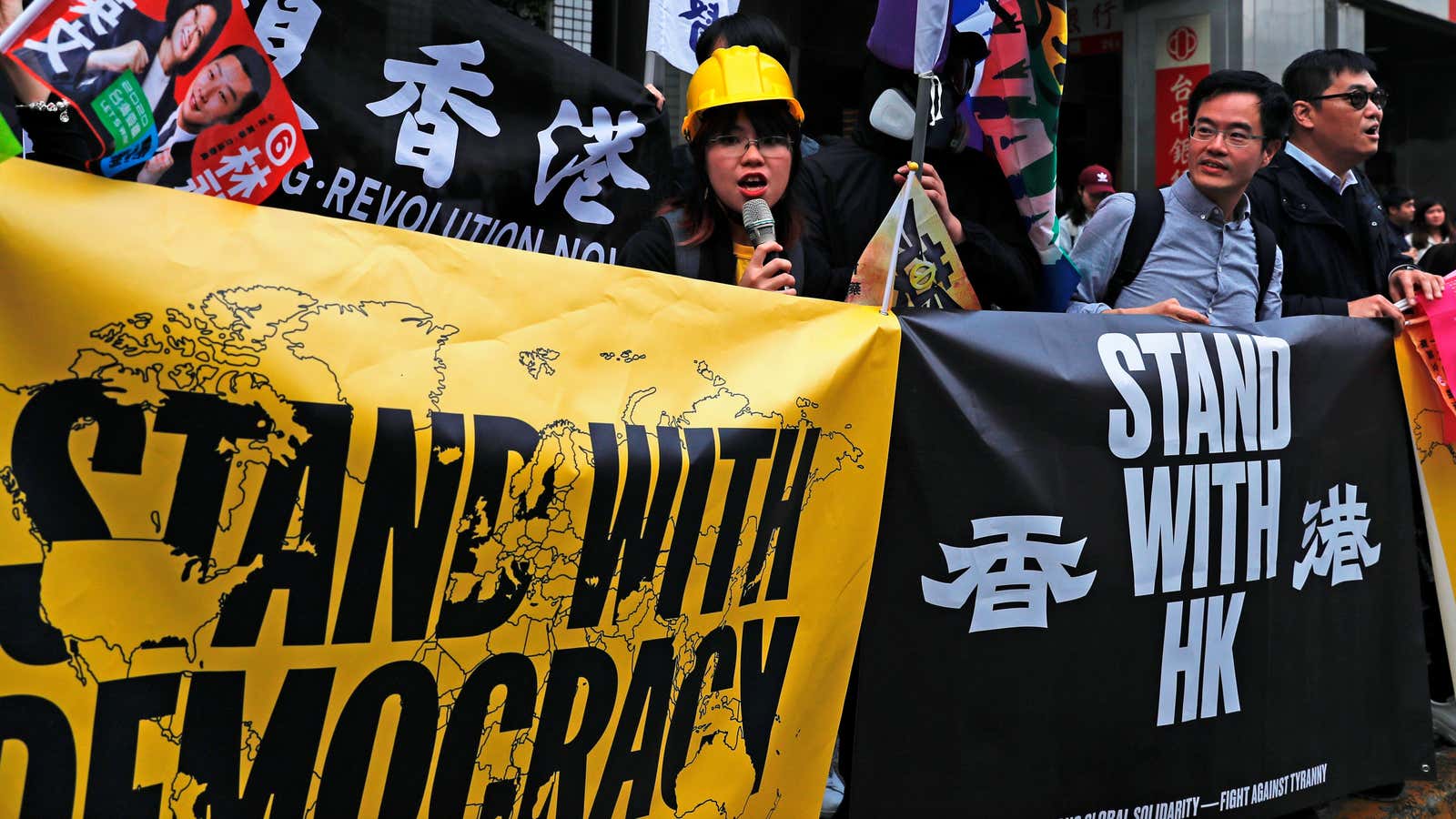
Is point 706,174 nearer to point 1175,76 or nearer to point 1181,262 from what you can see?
point 1181,262

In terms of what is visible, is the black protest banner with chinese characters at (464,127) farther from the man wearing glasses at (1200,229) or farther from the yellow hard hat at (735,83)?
the man wearing glasses at (1200,229)

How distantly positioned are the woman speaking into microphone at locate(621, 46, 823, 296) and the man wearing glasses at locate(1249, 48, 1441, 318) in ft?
6.53

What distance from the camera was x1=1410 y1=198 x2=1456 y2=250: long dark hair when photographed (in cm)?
1135

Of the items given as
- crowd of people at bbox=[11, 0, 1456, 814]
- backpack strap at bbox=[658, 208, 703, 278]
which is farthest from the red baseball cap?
backpack strap at bbox=[658, 208, 703, 278]

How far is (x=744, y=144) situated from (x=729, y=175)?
0.08 m

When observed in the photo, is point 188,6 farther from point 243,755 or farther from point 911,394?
point 911,394

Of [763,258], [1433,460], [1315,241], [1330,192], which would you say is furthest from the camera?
[1330,192]

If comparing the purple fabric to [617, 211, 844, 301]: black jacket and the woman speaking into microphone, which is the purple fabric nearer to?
the woman speaking into microphone

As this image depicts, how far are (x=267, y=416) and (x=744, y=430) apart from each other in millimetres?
860

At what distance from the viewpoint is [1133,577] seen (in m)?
3.02

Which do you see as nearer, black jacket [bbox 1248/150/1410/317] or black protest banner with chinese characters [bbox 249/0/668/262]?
black protest banner with chinese characters [bbox 249/0/668/262]

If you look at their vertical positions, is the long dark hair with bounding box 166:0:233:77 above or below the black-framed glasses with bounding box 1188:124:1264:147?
below

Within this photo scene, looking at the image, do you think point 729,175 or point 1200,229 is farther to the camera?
point 1200,229

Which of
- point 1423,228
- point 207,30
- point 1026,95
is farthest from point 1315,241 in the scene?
point 1423,228
